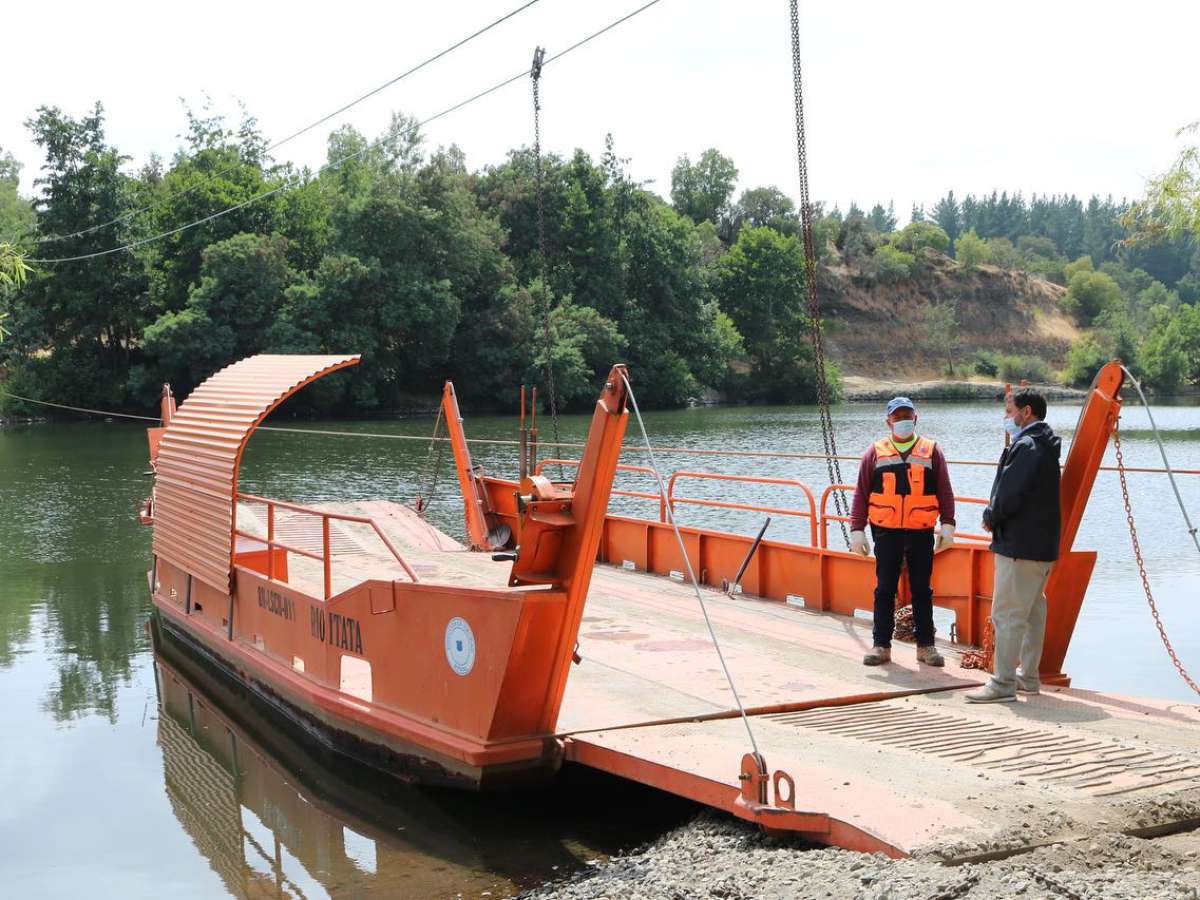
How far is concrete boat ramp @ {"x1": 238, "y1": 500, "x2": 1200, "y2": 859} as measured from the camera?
17.6ft

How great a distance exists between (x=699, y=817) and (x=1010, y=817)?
1.72 m

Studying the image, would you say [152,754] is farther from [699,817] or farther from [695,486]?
[695,486]

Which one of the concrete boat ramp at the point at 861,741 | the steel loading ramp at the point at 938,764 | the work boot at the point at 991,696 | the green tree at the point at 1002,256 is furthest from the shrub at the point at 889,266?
the steel loading ramp at the point at 938,764

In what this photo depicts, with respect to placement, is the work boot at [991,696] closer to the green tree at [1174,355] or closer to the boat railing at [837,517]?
the boat railing at [837,517]

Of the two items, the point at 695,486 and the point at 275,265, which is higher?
the point at 275,265

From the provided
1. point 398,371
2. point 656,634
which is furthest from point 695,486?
point 398,371

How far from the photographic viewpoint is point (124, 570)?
1961 cm

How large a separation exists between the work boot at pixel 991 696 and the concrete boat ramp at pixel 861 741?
9 centimetres

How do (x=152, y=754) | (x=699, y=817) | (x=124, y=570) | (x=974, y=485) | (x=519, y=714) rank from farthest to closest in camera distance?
(x=974, y=485)
(x=124, y=570)
(x=152, y=754)
(x=519, y=714)
(x=699, y=817)

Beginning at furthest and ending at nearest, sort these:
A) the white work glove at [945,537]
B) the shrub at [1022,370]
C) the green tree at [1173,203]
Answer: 1. the shrub at [1022,370]
2. the green tree at [1173,203]
3. the white work glove at [945,537]

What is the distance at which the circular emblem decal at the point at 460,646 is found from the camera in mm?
6820

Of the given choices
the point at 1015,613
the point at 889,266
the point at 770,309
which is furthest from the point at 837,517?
the point at 889,266

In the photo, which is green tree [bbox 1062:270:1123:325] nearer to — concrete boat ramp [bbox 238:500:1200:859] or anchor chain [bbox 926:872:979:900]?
concrete boat ramp [bbox 238:500:1200:859]

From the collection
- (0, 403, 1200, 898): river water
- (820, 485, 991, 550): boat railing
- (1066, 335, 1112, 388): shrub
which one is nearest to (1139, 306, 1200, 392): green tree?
(1066, 335, 1112, 388): shrub
